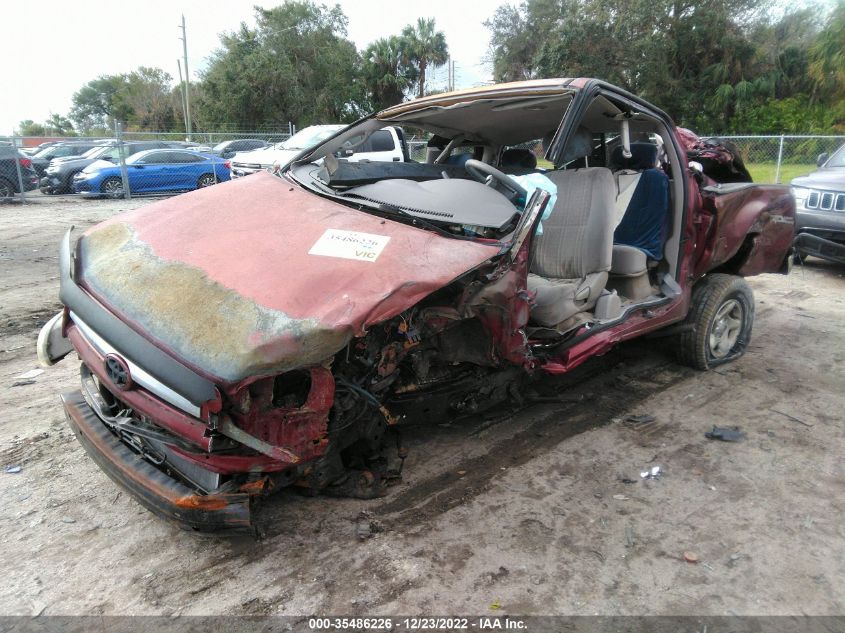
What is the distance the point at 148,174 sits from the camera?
16094 mm

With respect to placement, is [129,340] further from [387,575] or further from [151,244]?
[387,575]

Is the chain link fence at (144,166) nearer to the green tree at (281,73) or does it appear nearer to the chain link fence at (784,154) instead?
the chain link fence at (784,154)

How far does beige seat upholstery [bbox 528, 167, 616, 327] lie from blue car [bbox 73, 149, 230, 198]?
13567 millimetres

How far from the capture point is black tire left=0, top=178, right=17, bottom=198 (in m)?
14.8

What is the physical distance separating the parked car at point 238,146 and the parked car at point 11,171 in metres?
5.79

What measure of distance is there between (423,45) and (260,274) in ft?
126

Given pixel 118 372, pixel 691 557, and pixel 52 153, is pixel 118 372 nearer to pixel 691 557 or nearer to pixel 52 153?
pixel 691 557

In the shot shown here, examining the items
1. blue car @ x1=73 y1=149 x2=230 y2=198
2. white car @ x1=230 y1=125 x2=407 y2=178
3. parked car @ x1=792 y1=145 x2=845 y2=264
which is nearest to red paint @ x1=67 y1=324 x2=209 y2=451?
parked car @ x1=792 y1=145 x2=845 y2=264

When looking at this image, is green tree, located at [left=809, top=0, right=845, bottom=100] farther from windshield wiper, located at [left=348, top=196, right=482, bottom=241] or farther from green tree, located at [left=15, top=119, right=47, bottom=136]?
green tree, located at [left=15, top=119, right=47, bottom=136]

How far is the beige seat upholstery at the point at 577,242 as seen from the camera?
381cm

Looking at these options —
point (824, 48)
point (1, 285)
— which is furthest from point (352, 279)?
point (824, 48)

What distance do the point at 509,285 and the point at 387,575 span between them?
4.59ft

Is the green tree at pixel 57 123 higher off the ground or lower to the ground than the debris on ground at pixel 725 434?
higher

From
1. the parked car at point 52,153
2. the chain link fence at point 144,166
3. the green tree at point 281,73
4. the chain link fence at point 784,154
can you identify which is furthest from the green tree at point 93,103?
the chain link fence at point 784,154
